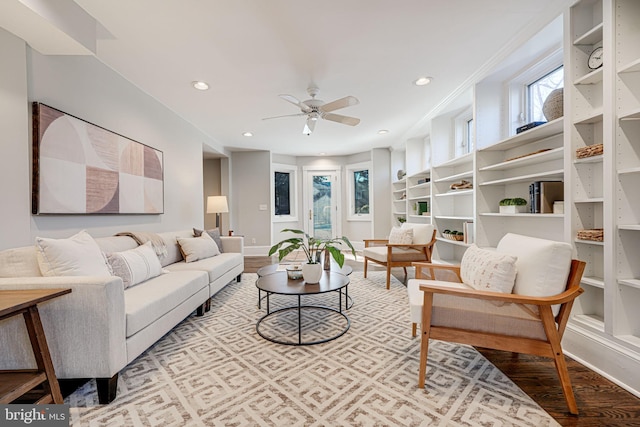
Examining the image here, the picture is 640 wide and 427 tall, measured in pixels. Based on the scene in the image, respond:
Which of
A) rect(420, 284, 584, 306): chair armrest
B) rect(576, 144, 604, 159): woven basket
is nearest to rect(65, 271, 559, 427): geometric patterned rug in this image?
rect(420, 284, 584, 306): chair armrest

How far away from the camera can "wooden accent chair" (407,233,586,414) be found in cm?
144

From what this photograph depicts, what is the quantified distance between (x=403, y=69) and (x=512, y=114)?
131cm

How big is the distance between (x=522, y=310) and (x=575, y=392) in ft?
1.79

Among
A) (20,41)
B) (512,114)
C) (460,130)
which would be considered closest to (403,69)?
(512,114)

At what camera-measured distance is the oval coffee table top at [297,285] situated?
2.21m

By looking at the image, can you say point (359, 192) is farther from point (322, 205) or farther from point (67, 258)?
point (67, 258)

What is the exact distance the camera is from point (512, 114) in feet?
9.74

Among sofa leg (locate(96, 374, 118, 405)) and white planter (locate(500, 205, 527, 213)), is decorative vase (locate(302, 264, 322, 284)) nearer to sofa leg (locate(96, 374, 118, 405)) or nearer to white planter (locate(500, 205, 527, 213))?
sofa leg (locate(96, 374, 118, 405))

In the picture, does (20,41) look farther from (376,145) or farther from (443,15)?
(376,145)

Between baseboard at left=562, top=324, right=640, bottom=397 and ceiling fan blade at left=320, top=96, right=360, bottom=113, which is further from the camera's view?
ceiling fan blade at left=320, top=96, right=360, bottom=113

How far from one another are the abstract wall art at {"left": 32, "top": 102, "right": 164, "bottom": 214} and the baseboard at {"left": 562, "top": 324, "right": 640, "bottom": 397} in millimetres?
3871

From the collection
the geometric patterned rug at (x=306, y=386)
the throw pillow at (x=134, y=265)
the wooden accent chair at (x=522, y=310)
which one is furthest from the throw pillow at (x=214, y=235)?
the wooden accent chair at (x=522, y=310)

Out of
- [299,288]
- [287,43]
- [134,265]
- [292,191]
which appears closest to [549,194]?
[299,288]

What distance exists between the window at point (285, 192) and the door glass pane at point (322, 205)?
55cm
